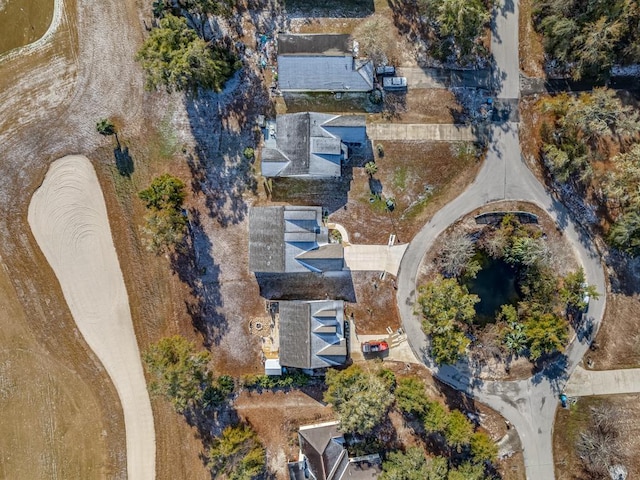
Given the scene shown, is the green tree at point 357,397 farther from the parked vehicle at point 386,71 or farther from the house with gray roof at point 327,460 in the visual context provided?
the parked vehicle at point 386,71

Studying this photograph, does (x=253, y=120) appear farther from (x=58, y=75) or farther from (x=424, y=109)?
(x=58, y=75)

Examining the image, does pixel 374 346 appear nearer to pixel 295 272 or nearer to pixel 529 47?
pixel 295 272

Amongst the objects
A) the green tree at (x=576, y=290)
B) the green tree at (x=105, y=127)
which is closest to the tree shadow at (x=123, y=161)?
→ the green tree at (x=105, y=127)

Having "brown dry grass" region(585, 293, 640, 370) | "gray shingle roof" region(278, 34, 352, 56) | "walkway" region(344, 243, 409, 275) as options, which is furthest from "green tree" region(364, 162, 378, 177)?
"brown dry grass" region(585, 293, 640, 370)

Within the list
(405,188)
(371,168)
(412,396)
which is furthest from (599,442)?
(371,168)

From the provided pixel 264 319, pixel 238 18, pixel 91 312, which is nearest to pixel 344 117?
pixel 238 18
